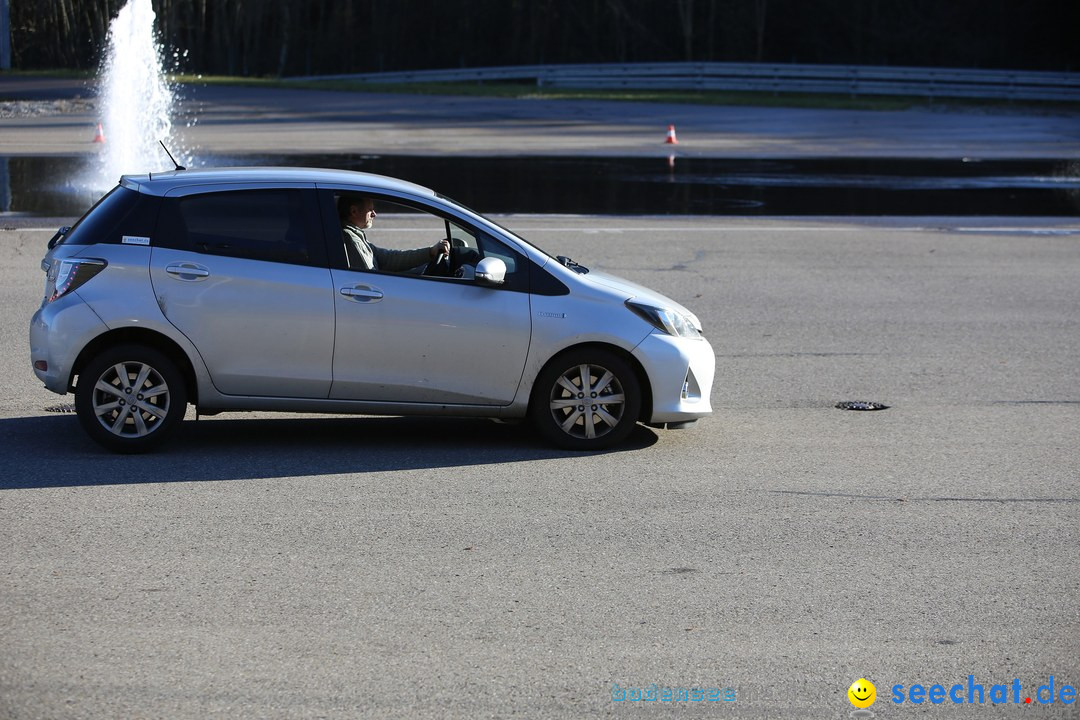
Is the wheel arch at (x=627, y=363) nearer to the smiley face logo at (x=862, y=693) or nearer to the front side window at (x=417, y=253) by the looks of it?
the front side window at (x=417, y=253)

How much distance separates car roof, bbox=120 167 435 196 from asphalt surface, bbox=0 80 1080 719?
151 cm

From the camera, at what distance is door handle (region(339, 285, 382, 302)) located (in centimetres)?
760

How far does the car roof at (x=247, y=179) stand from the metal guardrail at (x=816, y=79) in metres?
38.6

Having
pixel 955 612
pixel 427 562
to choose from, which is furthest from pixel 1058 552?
pixel 427 562

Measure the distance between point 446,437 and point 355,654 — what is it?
330cm

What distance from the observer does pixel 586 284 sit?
7.92 meters

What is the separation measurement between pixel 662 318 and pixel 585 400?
0.68 metres

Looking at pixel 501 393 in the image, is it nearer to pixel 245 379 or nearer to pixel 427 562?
pixel 245 379

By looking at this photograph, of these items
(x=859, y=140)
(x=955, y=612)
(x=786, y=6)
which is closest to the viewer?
(x=955, y=612)

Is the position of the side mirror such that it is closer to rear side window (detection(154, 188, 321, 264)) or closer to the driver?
the driver

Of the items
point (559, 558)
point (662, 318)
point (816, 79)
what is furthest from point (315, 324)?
point (816, 79)

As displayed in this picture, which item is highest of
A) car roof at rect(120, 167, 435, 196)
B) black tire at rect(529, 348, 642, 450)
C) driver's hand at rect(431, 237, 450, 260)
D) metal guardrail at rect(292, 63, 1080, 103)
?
metal guardrail at rect(292, 63, 1080, 103)

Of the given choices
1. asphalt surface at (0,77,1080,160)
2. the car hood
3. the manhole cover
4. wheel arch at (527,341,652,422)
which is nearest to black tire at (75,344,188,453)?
wheel arch at (527,341,652,422)

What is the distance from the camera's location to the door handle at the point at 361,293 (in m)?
7.60
